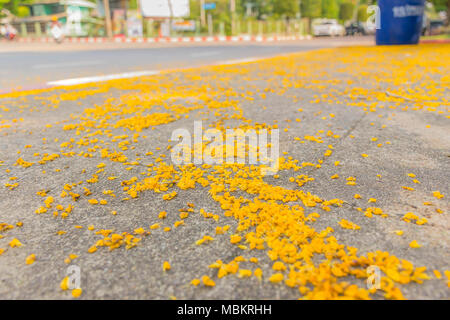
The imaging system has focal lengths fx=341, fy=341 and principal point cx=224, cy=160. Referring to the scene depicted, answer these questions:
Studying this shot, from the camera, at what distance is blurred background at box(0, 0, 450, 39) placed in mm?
29828

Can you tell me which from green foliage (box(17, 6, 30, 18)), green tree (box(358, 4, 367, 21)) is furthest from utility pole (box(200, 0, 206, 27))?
green tree (box(358, 4, 367, 21))

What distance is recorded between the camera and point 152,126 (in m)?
4.40

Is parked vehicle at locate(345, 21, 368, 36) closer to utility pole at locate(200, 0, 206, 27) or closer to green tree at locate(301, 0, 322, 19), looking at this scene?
green tree at locate(301, 0, 322, 19)

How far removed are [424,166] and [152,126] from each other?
10.1ft

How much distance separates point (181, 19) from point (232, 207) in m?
32.3

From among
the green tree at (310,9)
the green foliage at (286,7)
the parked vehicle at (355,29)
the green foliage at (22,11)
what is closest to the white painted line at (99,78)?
the parked vehicle at (355,29)

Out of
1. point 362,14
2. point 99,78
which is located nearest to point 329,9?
point 362,14

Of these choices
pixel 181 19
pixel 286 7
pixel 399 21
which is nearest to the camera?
pixel 399 21

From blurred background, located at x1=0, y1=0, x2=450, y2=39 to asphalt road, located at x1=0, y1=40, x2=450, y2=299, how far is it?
23.3m

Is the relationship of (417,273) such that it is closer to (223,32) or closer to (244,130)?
(244,130)

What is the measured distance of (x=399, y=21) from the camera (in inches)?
547

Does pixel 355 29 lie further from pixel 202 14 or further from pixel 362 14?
pixel 362 14

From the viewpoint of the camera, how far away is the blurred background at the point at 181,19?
29.8 m
